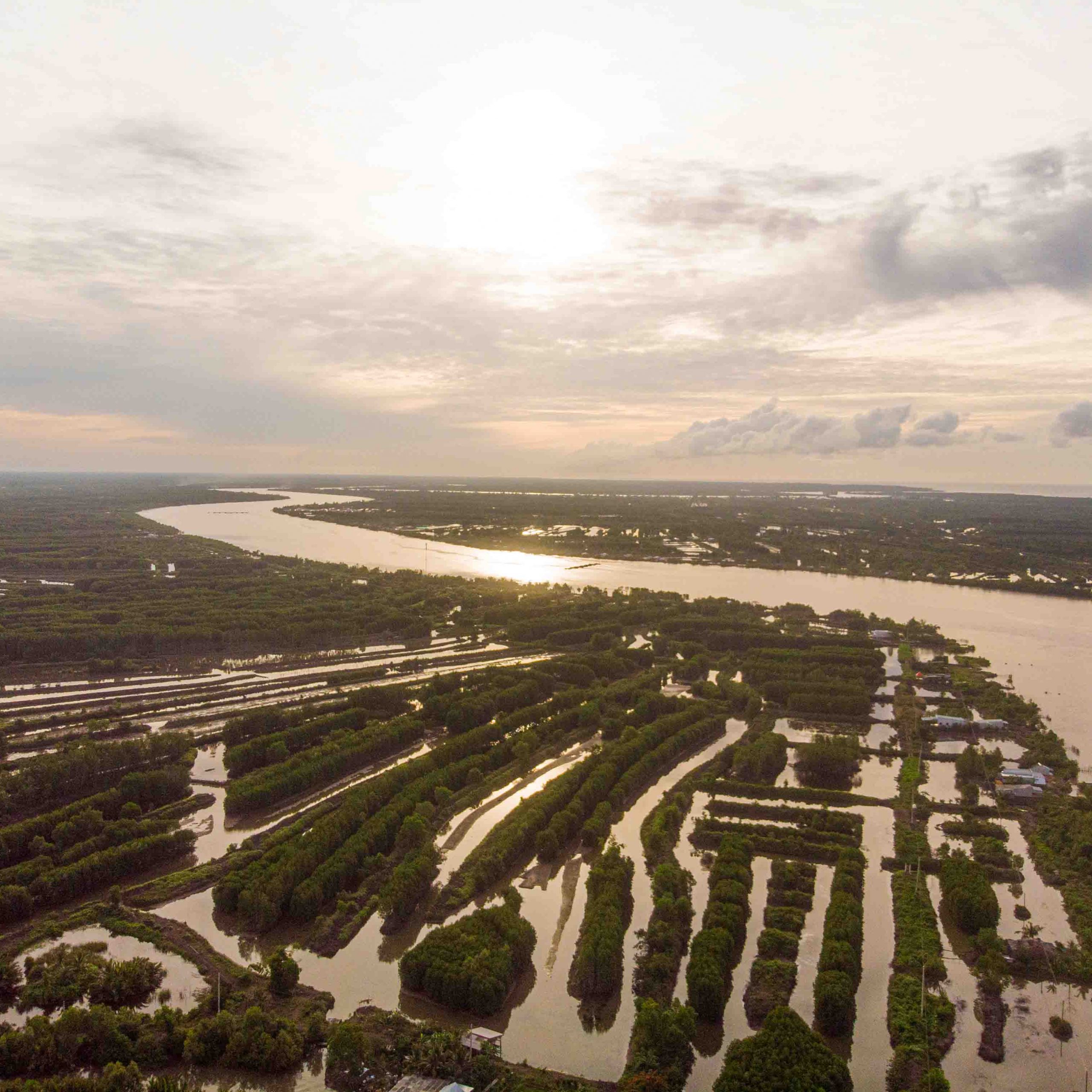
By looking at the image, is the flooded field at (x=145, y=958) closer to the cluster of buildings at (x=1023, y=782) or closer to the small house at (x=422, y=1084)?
the small house at (x=422, y=1084)

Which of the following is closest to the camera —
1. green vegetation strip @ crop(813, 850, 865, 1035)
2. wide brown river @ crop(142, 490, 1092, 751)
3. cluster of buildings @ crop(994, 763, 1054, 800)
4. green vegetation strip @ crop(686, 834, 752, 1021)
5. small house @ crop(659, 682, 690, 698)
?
green vegetation strip @ crop(813, 850, 865, 1035)

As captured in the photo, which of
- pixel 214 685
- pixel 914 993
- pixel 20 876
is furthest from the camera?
pixel 214 685

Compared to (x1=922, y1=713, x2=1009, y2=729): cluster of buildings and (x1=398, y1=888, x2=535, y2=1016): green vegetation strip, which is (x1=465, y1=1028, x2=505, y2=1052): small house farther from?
(x1=922, y1=713, x2=1009, y2=729): cluster of buildings

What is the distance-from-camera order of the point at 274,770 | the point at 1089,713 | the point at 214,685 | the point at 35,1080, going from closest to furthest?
1. the point at 35,1080
2. the point at 274,770
3. the point at 1089,713
4. the point at 214,685

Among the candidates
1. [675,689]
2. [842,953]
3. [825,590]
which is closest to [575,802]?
[842,953]

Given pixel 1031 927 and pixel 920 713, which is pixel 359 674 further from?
pixel 1031 927

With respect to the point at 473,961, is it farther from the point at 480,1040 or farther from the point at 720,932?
the point at 720,932

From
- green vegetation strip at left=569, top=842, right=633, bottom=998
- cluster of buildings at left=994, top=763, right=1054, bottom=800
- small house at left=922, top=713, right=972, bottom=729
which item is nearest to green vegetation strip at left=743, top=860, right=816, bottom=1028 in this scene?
green vegetation strip at left=569, top=842, right=633, bottom=998

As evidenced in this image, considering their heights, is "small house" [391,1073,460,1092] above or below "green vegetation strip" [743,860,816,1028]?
below

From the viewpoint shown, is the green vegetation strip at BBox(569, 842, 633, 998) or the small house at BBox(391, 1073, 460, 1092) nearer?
the small house at BBox(391, 1073, 460, 1092)

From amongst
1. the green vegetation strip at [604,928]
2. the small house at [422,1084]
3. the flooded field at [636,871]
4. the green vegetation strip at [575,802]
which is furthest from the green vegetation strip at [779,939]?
the small house at [422,1084]

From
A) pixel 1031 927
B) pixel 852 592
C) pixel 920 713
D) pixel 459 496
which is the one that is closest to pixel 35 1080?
pixel 1031 927
